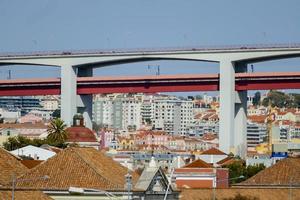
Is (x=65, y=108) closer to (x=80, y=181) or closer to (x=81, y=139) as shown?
(x=81, y=139)

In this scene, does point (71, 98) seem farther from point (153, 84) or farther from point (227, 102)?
point (227, 102)

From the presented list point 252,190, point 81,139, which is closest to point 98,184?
point 252,190

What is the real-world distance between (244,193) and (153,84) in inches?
4458

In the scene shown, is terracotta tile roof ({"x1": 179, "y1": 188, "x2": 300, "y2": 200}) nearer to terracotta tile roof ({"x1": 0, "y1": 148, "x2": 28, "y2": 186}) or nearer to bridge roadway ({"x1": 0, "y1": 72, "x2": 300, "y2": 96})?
terracotta tile roof ({"x1": 0, "y1": 148, "x2": 28, "y2": 186})

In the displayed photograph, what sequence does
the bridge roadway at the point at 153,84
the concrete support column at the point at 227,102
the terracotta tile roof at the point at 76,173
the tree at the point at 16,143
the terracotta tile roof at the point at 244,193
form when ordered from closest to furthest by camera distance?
1. the terracotta tile roof at the point at 76,173
2. the terracotta tile roof at the point at 244,193
3. the tree at the point at 16,143
4. the bridge roadway at the point at 153,84
5. the concrete support column at the point at 227,102

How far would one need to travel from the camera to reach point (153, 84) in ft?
555

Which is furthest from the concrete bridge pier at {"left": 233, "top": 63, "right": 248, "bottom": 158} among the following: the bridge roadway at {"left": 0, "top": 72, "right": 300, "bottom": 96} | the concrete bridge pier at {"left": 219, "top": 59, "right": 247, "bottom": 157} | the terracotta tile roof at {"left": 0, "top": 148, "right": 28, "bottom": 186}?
the terracotta tile roof at {"left": 0, "top": 148, "right": 28, "bottom": 186}

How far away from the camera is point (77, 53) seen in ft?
576

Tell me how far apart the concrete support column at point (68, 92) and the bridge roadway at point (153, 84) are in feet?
4.69

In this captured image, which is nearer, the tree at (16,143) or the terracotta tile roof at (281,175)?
the terracotta tile roof at (281,175)

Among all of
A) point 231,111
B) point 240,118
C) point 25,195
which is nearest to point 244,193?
point 25,195

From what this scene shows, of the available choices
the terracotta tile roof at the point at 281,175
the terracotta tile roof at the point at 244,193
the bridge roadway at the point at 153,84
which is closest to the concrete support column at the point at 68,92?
the bridge roadway at the point at 153,84

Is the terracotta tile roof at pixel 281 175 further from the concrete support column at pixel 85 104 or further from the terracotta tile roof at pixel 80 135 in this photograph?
the concrete support column at pixel 85 104

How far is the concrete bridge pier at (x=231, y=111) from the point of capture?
540ft
